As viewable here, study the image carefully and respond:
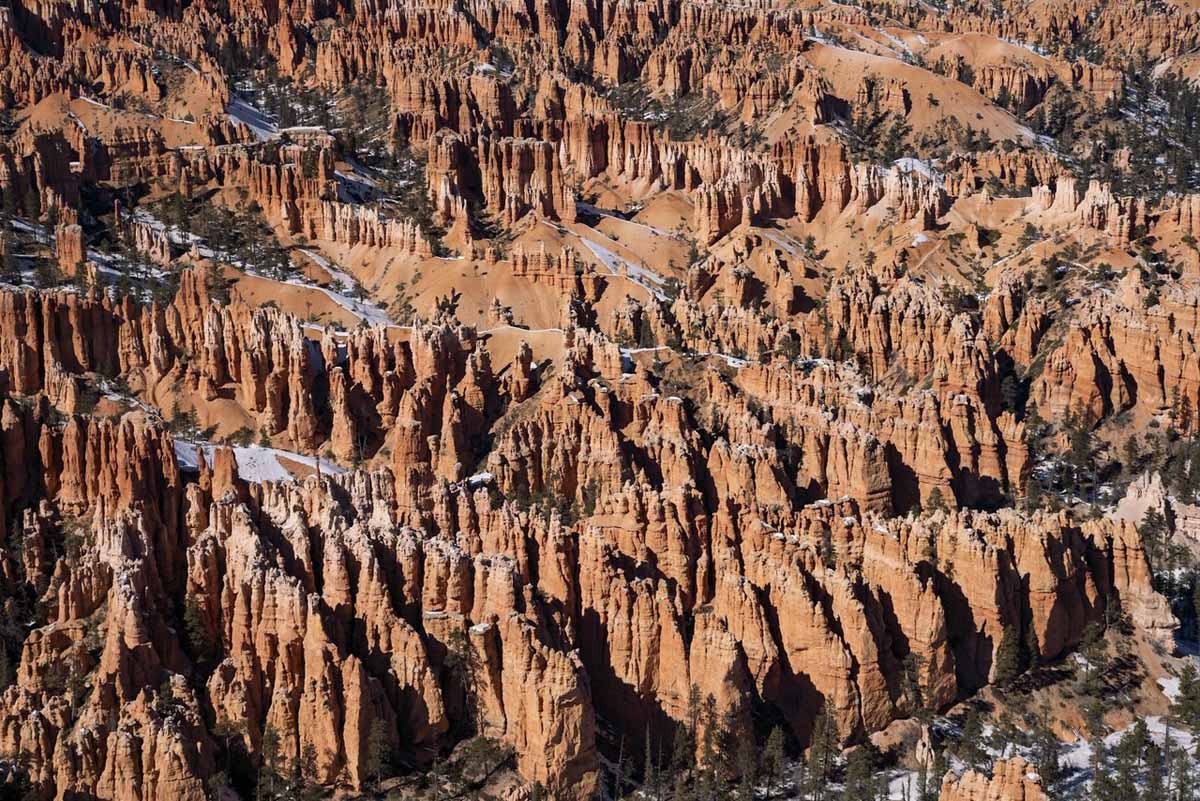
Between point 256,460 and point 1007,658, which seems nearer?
point 1007,658

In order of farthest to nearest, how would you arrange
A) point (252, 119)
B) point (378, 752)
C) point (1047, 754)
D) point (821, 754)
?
point (252, 119), point (1047, 754), point (821, 754), point (378, 752)

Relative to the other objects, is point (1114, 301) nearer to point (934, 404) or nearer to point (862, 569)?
point (934, 404)

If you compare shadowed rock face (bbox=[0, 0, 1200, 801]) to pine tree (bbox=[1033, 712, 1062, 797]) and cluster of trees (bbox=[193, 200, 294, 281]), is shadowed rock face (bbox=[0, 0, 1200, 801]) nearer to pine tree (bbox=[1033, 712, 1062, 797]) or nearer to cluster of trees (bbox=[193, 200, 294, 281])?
cluster of trees (bbox=[193, 200, 294, 281])

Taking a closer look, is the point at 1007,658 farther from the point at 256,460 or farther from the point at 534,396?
the point at 256,460

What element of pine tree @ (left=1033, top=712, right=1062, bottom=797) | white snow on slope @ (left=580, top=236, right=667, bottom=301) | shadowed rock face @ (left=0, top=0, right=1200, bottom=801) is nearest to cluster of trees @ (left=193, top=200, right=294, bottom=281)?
shadowed rock face @ (left=0, top=0, right=1200, bottom=801)

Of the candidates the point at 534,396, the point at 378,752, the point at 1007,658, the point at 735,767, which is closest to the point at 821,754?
the point at 735,767

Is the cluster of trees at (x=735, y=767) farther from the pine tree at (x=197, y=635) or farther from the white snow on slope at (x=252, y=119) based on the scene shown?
the white snow on slope at (x=252, y=119)

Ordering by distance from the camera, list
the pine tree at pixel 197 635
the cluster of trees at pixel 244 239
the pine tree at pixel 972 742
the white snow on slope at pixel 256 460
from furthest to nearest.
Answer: the cluster of trees at pixel 244 239, the white snow on slope at pixel 256 460, the pine tree at pixel 197 635, the pine tree at pixel 972 742

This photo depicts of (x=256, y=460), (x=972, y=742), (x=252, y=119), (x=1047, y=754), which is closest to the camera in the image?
(x=1047, y=754)

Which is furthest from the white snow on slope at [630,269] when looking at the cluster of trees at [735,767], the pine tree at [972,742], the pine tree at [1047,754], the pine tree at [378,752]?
the pine tree at [378,752]

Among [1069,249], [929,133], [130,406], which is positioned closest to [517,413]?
[130,406]
